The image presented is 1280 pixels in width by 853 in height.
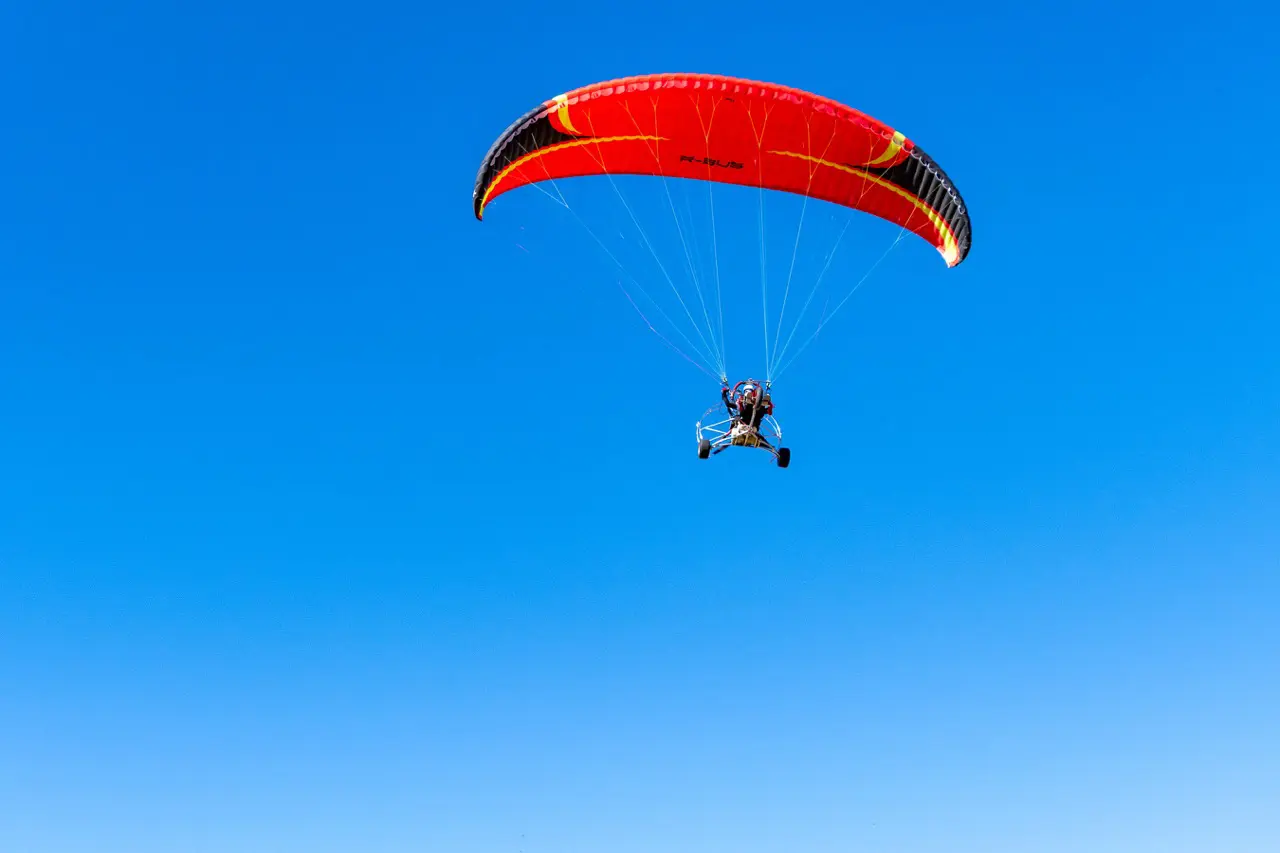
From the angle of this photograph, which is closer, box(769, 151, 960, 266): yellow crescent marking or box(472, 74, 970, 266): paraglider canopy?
box(472, 74, 970, 266): paraglider canopy

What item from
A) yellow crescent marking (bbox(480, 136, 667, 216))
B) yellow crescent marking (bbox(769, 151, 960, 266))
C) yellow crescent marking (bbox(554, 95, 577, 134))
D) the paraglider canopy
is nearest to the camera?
the paraglider canopy

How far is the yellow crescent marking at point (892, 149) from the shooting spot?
24688mm

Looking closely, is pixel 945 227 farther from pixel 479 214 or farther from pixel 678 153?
pixel 479 214

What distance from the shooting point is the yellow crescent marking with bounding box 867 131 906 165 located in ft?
81.0

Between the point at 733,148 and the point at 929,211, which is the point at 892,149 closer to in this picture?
the point at 929,211

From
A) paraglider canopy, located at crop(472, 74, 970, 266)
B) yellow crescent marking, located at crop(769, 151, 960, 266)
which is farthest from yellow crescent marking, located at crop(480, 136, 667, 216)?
yellow crescent marking, located at crop(769, 151, 960, 266)

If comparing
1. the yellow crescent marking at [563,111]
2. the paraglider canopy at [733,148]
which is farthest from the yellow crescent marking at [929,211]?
the yellow crescent marking at [563,111]

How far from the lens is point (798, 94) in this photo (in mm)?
23719

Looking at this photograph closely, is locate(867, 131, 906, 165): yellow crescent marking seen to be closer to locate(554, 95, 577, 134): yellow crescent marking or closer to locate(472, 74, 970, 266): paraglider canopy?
locate(472, 74, 970, 266): paraglider canopy

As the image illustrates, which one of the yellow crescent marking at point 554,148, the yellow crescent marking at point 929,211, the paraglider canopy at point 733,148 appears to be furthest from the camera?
the yellow crescent marking at point 929,211

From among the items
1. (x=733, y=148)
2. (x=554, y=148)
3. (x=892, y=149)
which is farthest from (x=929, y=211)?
(x=554, y=148)

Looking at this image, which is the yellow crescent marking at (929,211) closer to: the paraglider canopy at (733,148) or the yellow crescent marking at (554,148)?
the paraglider canopy at (733,148)

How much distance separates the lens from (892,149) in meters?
25.0

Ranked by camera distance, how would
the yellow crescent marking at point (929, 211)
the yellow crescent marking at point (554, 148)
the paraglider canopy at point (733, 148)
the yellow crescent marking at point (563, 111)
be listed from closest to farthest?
the paraglider canopy at point (733, 148) < the yellow crescent marking at point (563, 111) < the yellow crescent marking at point (554, 148) < the yellow crescent marking at point (929, 211)
